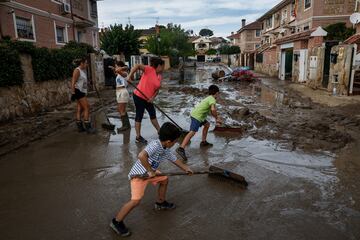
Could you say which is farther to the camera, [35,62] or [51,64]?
[51,64]

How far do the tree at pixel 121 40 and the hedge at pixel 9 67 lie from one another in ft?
61.5

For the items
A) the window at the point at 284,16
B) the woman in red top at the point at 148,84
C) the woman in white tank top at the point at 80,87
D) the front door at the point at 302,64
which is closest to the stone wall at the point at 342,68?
the front door at the point at 302,64

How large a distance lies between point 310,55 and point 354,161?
12529 mm

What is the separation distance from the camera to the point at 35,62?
9.91 meters

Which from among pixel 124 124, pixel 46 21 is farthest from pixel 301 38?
pixel 46 21

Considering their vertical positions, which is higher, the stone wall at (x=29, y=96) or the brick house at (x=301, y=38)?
the brick house at (x=301, y=38)

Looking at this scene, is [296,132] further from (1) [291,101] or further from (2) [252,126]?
(1) [291,101]

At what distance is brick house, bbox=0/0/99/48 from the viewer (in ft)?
45.8

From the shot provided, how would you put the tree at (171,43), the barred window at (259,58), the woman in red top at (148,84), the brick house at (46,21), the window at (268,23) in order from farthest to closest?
the tree at (171,43) → the window at (268,23) → the barred window at (259,58) → the brick house at (46,21) → the woman in red top at (148,84)

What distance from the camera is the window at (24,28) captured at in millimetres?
14797

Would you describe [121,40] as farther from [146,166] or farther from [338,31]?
[146,166]

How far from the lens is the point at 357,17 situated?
51.9ft

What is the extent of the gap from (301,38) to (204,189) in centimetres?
1609

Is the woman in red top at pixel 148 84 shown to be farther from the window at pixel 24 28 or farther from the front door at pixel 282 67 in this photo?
the front door at pixel 282 67
